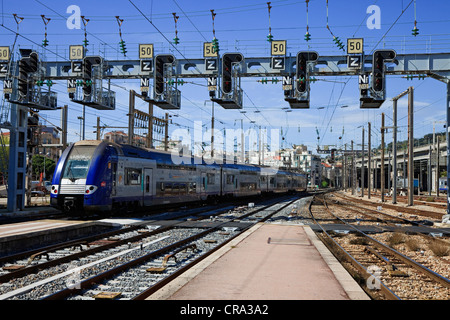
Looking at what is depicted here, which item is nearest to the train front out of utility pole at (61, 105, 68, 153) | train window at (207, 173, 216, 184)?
utility pole at (61, 105, 68, 153)

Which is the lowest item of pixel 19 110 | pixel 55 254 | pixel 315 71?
pixel 55 254

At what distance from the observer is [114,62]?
20.8 metres

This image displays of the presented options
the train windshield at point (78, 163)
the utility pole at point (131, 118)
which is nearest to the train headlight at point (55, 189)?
the train windshield at point (78, 163)

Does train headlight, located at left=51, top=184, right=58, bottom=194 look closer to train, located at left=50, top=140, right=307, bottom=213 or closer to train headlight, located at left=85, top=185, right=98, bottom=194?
train, located at left=50, top=140, right=307, bottom=213

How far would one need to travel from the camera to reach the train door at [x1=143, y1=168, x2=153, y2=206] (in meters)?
21.7

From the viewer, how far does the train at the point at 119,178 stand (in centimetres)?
1794

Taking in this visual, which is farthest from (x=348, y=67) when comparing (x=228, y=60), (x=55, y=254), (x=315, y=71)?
(x=55, y=254)

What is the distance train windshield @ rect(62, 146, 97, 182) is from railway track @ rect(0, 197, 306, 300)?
6.21 metres

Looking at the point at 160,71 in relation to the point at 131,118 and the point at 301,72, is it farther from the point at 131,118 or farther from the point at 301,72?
the point at 131,118

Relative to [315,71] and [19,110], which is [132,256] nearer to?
[315,71]

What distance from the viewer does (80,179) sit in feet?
59.0

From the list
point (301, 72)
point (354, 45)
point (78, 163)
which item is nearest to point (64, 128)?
point (78, 163)

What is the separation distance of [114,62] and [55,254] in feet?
40.9
